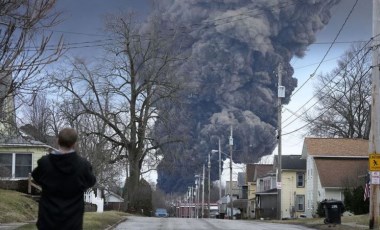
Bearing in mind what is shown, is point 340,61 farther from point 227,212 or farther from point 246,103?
point 246,103

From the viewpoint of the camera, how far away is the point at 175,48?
183 feet

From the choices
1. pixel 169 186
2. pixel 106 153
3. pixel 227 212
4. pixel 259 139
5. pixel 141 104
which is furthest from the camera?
pixel 169 186

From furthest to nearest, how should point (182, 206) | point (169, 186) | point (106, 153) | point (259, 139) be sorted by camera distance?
point (182, 206), point (169, 186), point (259, 139), point (106, 153)

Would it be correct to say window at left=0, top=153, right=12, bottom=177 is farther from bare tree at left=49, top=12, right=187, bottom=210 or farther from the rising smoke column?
the rising smoke column

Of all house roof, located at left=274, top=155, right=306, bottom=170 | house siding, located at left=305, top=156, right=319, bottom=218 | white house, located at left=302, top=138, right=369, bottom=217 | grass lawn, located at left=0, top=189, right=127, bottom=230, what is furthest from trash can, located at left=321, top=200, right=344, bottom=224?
house roof, located at left=274, top=155, right=306, bottom=170

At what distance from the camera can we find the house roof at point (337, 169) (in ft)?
185

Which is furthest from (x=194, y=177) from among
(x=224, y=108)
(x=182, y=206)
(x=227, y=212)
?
(x=182, y=206)

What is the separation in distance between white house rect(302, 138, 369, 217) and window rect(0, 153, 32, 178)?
2523cm

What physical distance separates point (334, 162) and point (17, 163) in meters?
28.5

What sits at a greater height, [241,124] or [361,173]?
[241,124]

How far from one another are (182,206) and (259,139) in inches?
1940

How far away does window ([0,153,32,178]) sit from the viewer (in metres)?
41.3

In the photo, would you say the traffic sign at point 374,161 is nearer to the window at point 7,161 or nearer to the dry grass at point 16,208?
the dry grass at point 16,208

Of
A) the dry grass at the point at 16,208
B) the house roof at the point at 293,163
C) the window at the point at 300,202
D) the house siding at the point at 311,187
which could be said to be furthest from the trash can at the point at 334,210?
the house roof at the point at 293,163
